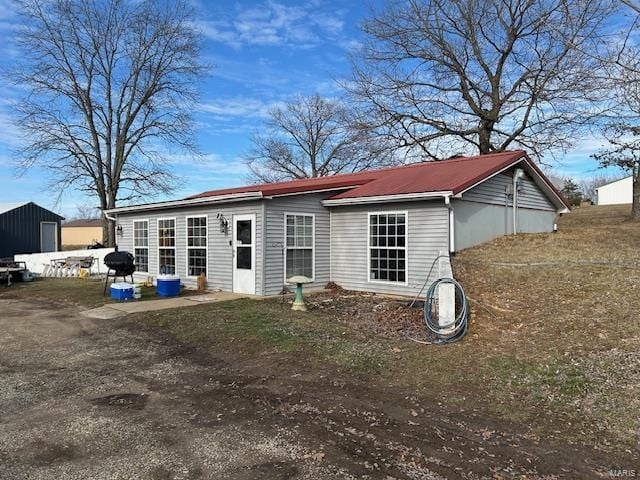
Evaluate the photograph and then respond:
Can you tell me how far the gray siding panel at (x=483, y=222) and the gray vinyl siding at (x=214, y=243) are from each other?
4988 millimetres

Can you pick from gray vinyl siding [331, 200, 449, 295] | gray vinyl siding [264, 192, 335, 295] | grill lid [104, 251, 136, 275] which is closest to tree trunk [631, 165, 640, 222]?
gray vinyl siding [331, 200, 449, 295]

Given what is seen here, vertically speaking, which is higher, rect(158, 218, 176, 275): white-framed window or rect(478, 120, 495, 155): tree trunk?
rect(478, 120, 495, 155): tree trunk

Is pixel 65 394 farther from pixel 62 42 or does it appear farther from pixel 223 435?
pixel 62 42

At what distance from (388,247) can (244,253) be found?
3.82 m

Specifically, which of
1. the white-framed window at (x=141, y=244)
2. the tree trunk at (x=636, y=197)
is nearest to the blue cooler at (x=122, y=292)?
the white-framed window at (x=141, y=244)

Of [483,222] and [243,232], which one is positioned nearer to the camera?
[243,232]

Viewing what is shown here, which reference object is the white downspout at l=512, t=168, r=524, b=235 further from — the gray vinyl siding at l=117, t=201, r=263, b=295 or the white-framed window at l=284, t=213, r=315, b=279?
the gray vinyl siding at l=117, t=201, r=263, b=295

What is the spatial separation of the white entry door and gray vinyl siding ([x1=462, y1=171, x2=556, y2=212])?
5518 mm

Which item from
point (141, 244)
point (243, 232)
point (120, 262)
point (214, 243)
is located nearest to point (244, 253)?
point (243, 232)

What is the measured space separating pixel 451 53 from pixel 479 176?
16.5 metres

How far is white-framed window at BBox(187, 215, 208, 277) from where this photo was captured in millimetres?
13828

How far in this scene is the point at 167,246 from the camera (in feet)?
49.9

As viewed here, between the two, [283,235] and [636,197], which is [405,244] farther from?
[636,197]

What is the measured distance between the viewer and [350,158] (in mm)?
39219
